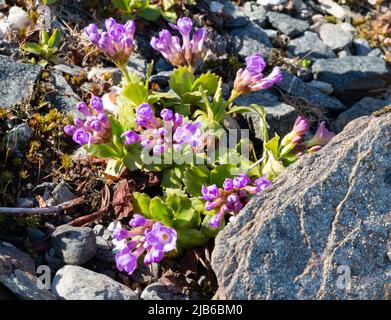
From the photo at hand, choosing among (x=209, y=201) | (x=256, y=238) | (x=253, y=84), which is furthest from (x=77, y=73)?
(x=256, y=238)

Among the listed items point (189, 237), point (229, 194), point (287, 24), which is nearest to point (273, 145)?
point (229, 194)

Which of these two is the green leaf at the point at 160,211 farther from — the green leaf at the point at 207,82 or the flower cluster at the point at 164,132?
the green leaf at the point at 207,82

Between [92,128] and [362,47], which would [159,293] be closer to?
[92,128]

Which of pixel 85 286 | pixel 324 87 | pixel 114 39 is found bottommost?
pixel 324 87

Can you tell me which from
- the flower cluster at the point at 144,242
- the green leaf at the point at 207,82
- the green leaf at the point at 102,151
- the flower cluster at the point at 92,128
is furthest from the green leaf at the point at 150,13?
the flower cluster at the point at 144,242

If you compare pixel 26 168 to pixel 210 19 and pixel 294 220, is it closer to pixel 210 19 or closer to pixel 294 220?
pixel 294 220

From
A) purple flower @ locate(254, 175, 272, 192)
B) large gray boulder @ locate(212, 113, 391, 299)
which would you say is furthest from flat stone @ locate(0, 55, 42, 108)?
large gray boulder @ locate(212, 113, 391, 299)

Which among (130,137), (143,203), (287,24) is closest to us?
(143,203)
